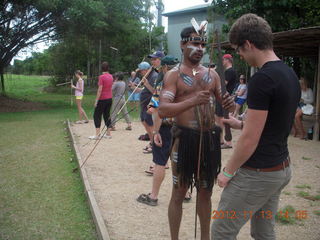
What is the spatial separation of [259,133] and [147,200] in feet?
8.93

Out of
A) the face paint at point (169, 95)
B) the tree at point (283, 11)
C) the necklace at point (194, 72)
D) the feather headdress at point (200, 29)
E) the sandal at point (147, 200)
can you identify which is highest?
the tree at point (283, 11)

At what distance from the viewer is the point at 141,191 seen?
502 centimetres

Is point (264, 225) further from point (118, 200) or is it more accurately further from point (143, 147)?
point (143, 147)

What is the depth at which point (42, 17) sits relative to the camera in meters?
16.7

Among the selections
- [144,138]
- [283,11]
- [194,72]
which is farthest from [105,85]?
[283,11]

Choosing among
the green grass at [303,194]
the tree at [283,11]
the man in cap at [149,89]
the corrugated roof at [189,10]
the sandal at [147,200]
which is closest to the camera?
the sandal at [147,200]

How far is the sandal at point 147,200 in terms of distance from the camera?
4.44 meters

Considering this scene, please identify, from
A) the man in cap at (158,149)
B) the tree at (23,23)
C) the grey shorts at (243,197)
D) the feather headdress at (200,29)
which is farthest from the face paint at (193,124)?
the tree at (23,23)

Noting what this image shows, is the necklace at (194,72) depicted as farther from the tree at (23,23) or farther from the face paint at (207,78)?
the tree at (23,23)

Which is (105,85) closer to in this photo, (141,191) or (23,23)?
(141,191)

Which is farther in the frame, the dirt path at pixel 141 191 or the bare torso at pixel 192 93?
the dirt path at pixel 141 191

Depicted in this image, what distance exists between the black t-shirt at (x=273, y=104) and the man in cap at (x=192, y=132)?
831mm

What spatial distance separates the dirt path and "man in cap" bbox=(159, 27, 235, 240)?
0.73 m

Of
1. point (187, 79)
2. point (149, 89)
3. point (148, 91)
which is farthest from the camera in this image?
point (148, 91)
